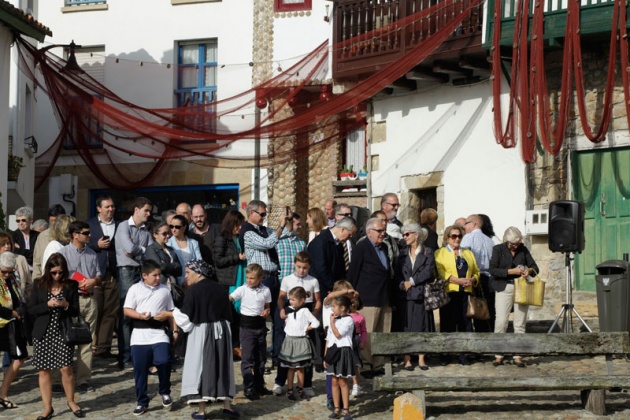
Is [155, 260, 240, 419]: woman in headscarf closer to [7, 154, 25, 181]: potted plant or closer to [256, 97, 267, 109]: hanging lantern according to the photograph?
[256, 97, 267, 109]: hanging lantern

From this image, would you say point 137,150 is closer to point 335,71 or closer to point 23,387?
point 335,71

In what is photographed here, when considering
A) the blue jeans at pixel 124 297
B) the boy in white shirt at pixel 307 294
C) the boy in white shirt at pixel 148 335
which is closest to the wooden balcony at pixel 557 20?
the boy in white shirt at pixel 307 294

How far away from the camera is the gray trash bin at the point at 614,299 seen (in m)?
14.7

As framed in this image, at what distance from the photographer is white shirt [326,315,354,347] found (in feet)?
37.0

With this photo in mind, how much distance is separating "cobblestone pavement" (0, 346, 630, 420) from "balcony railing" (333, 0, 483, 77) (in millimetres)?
7429

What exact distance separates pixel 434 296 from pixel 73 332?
3984 millimetres

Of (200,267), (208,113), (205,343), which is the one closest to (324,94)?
(208,113)

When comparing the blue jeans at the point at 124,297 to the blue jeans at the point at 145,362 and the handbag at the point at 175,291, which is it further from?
the blue jeans at the point at 145,362

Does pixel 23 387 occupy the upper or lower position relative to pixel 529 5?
lower

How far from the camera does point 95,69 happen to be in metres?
25.0

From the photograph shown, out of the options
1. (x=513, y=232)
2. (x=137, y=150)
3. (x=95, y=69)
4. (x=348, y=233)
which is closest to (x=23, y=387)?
(x=348, y=233)

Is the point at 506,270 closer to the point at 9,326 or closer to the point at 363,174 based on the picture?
the point at 9,326

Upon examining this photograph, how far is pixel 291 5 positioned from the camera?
2322 cm

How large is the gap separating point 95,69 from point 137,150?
108 inches
